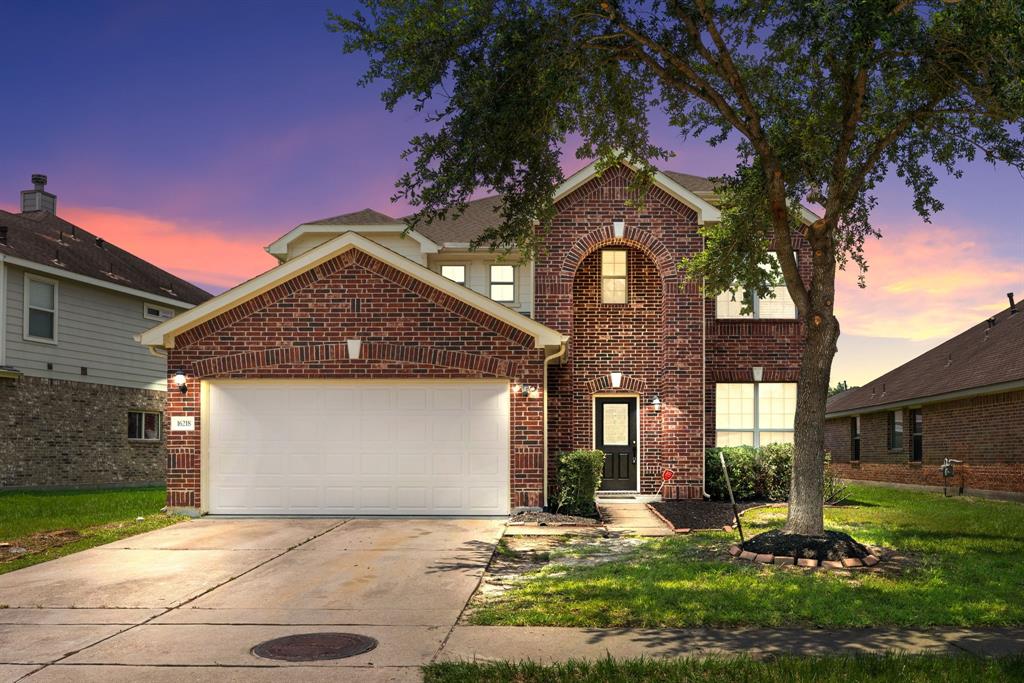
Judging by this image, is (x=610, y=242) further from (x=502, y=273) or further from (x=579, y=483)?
(x=579, y=483)

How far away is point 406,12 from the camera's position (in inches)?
479

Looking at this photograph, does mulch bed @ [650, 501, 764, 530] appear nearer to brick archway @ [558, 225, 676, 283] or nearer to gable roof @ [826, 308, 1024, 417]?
brick archway @ [558, 225, 676, 283]

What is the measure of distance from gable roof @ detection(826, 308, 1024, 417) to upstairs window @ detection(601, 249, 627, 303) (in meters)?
9.02

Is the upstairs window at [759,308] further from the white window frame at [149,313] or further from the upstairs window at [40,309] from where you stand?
the upstairs window at [40,309]

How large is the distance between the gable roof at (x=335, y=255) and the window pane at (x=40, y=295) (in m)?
9.97

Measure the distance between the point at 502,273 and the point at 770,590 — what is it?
13290mm

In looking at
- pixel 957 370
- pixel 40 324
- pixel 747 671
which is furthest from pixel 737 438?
pixel 40 324

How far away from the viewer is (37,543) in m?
13.8

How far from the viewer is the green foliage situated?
1698 cm

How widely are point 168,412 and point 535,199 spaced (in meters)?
8.03

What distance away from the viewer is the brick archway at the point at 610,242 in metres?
21.0

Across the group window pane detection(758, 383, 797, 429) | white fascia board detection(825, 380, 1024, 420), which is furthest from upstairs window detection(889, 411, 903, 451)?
window pane detection(758, 383, 797, 429)

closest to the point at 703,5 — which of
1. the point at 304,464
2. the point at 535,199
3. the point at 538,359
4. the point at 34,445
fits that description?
the point at 535,199

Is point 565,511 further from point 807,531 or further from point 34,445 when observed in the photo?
point 34,445
